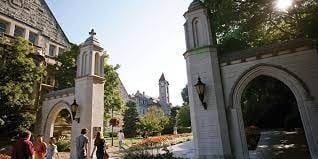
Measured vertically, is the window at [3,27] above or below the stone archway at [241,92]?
above

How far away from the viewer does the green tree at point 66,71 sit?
1941 centimetres

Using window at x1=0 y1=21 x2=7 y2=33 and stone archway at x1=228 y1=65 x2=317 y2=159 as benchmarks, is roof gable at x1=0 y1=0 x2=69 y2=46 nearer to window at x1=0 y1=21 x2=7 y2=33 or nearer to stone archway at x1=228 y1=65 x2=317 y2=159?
window at x1=0 y1=21 x2=7 y2=33

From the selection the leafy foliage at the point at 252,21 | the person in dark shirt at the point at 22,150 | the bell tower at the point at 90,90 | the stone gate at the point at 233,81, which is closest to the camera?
the person in dark shirt at the point at 22,150

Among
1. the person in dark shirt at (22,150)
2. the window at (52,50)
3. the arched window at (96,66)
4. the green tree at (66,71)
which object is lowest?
the person in dark shirt at (22,150)

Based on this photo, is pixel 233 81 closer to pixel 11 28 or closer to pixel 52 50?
pixel 11 28

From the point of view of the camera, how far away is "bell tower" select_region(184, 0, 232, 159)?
8.95 metres

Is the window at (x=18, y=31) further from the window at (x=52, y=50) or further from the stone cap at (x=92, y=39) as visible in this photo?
the stone cap at (x=92, y=39)

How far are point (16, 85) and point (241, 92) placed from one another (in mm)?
12407

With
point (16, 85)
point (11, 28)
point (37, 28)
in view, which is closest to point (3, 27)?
point (11, 28)

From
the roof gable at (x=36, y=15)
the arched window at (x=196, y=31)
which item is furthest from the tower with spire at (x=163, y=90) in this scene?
the arched window at (x=196, y=31)

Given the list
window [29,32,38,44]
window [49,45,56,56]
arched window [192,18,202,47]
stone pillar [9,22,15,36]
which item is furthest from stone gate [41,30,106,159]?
window [49,45,56,56]

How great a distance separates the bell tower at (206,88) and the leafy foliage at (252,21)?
108cm

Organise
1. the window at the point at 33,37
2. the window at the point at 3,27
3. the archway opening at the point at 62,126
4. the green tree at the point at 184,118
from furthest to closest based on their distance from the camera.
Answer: the green tree at the point at 184,118
the window at the point at 33,37
the window at the point at 3,27
the archway opening at the point at 62,126

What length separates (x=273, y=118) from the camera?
87.8 ft
